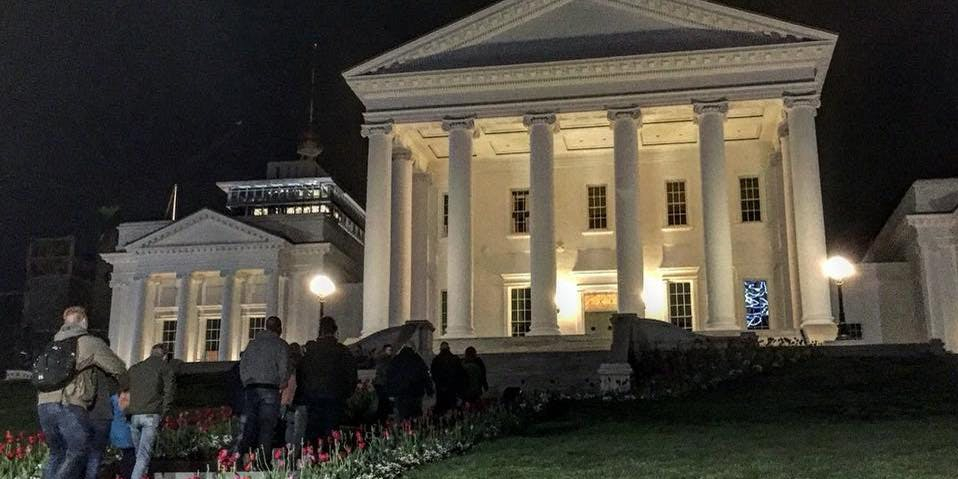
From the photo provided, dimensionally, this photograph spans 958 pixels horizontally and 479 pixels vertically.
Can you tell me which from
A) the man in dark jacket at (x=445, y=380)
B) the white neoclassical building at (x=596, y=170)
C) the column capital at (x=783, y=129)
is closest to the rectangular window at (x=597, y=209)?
the white neoclassical building at (x=596, y=170)

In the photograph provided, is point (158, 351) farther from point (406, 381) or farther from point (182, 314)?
point (182, 314)

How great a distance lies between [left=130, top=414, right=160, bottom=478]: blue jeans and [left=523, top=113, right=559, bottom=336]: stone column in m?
23.8

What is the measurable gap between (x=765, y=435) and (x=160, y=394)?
939cm

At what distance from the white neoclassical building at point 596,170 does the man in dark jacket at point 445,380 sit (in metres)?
17.0

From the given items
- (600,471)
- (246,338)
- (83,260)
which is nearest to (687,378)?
(600,471)

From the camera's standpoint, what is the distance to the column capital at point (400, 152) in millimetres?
38875

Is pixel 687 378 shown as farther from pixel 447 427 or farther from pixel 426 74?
pixel 426 74

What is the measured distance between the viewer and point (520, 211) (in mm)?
42688

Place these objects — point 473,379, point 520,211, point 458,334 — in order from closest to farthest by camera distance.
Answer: point 473,379 < point 458,334 < point 520,211

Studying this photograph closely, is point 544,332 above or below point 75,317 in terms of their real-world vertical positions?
above

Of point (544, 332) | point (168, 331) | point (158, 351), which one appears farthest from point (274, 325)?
point (168, 331)

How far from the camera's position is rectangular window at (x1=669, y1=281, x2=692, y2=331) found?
4041 cm

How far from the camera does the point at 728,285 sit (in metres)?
33.9

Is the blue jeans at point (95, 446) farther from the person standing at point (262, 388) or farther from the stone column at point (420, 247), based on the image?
the stone column at point (420, 247)
